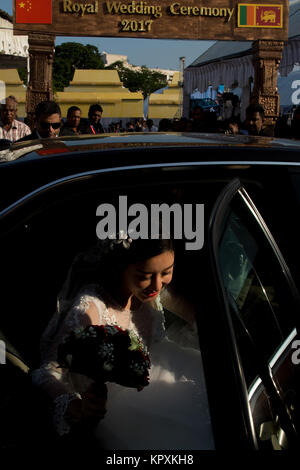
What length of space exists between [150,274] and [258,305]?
379mm

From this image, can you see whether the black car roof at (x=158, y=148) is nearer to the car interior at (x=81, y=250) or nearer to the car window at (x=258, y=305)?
the car interior at (x=81, y=250)

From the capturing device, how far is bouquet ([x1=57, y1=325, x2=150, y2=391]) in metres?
1.46

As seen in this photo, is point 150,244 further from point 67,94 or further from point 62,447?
point 67,94

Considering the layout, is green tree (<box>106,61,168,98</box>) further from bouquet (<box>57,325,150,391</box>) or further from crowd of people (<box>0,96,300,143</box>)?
bouquet (<box>57,325,150,391</box>)

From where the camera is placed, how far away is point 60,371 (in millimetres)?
1702

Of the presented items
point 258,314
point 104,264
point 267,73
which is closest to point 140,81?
point 267,73

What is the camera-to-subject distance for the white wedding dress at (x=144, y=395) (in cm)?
162

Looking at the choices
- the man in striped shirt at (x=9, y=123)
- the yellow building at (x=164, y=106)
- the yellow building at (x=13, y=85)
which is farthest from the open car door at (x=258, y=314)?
the yellow building at (x=164, y=106)

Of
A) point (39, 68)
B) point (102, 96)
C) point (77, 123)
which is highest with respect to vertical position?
point (102, 96)

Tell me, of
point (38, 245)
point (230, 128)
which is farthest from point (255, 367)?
point (230, 128)

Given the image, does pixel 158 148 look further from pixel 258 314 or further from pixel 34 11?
pixel 34 11

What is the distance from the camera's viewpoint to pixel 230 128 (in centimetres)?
632

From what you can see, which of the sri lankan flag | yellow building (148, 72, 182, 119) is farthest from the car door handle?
yellow building (148, 72, 182, 119)
